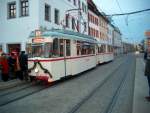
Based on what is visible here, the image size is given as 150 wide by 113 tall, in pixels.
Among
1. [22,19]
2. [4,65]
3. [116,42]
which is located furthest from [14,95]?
[116,42]

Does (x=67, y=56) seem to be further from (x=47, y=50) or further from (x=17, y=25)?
(x=17, y=25)

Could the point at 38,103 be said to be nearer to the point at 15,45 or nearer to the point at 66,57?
the point at 66,57

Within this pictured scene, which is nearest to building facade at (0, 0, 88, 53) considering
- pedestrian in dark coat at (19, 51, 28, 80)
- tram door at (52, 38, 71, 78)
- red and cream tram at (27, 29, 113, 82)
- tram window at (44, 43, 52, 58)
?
pedestrian in dark coat at (19, 51, 28, 80)

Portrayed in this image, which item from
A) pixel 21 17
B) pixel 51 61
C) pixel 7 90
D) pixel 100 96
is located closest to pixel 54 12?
pixel 21 17

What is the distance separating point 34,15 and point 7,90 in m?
12.2

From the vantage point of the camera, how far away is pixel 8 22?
26047 mm

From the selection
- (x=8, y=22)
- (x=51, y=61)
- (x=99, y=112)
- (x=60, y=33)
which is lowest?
(x=99, y=112)

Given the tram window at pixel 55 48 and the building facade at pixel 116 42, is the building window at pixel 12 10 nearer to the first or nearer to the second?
the tram window at pixel 55 48

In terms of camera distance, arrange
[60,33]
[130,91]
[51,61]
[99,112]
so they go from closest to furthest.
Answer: [99,112], [130,91], [51,61], [60,33]

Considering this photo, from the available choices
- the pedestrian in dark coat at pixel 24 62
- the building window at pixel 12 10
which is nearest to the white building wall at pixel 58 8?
the building window at pixel 12 10

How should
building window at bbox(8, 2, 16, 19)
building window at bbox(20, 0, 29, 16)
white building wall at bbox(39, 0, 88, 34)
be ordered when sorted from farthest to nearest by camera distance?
building window at bbox(8, 2, 16, 19) → building window at bbox(20, 0, 29, 16) → white building wall at bbox(39, 0, 88, 34)

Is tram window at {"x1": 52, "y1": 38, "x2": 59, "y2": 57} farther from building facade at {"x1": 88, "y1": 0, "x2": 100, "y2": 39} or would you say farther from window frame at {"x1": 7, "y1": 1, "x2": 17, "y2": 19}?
building facade at {"x1": 88, "y1": 0, "x2": 100, "y2": 39}

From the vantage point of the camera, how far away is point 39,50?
1480 centimetres

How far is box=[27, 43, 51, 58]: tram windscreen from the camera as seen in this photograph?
14531 millimetres
